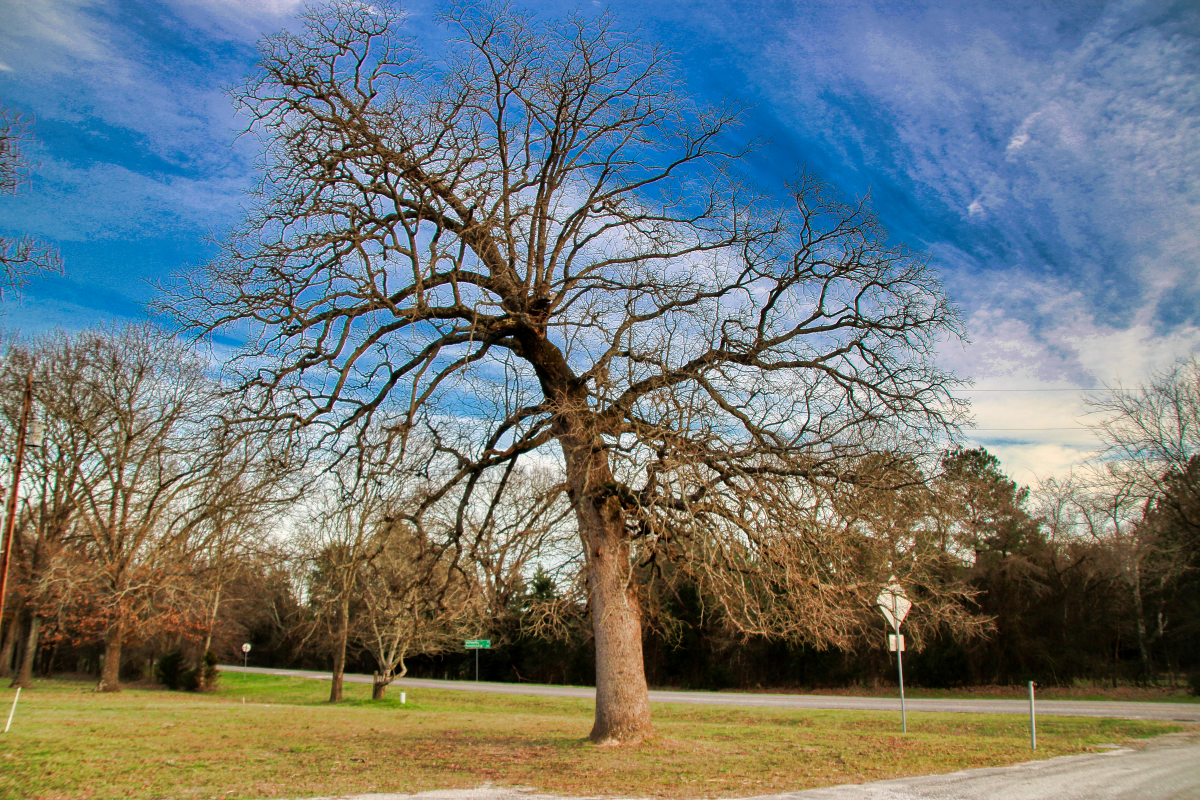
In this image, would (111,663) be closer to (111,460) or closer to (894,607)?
(111,460)

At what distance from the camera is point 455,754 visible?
11.0 meters

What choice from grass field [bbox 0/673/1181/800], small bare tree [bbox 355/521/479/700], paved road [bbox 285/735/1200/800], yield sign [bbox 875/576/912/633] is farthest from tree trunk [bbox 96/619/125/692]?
yield sign [bbox 875/576/912/633]

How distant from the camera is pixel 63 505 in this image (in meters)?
31.1

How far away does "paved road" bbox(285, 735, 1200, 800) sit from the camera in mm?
7500

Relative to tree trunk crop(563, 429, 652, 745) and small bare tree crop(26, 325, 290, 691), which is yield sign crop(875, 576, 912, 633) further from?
small bare tree crop(26, 325, 290, 691)

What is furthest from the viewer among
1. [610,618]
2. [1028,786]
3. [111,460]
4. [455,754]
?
[111,460]

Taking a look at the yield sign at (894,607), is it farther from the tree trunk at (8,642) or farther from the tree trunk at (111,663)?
the tree trunk at (8,642)

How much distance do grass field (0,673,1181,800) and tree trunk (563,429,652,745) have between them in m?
0.42

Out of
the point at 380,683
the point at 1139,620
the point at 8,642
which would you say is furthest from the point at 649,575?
the point at 8,642

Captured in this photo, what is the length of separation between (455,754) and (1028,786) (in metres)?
7.47

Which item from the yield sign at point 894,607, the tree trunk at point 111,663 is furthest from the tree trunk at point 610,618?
the tree trunk at point 111,663

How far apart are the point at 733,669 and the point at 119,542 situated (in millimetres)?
28366

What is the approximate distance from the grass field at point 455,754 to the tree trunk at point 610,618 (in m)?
0.42

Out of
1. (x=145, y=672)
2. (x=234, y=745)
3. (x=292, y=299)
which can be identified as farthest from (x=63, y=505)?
(x=292, y=299)
